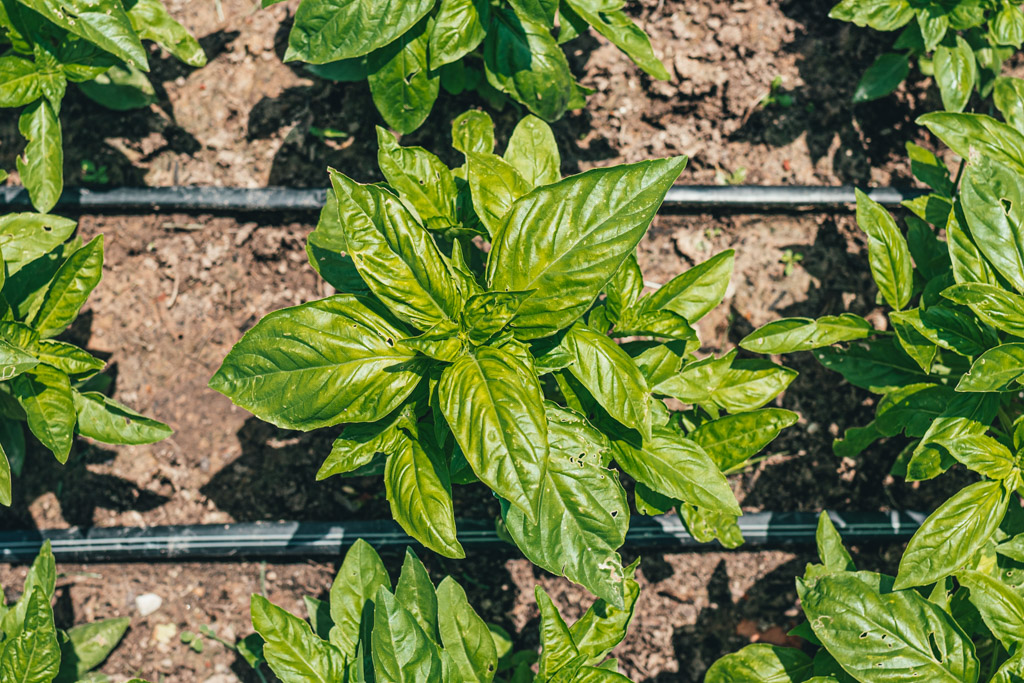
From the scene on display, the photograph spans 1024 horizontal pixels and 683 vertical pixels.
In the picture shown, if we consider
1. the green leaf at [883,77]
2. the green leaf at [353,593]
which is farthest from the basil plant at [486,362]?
the green leaf at [883,77]

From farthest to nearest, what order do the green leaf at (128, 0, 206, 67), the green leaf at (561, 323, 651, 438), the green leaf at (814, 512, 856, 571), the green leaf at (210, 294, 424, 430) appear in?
the green leaf at (128, 0, 206, 67)
the green leaf at (814, 512, 856, 571)
the green leaf at (561, 323, 651, 438)
the green leaf at (210, 294, 424, 430)

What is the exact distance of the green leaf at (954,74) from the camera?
2602mm

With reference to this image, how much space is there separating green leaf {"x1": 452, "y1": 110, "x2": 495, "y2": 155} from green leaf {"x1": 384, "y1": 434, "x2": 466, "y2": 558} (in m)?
0.85

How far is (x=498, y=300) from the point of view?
65.6 inches

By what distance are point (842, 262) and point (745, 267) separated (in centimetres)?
40

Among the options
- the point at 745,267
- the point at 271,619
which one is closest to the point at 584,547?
the point at 271,619

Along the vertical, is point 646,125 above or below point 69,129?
above

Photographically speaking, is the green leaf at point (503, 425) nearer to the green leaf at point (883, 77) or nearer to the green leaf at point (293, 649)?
the green leaf at point (293, 649)

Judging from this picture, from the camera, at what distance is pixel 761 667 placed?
2.40 metres

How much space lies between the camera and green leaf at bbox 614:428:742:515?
1.90m

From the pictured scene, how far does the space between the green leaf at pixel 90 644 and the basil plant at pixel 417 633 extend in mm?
1043

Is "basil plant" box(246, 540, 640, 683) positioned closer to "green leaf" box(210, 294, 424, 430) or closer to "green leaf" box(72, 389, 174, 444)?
"green leaf" box(210, 294, 424, 430)

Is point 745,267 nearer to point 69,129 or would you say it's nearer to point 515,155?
point 515,155

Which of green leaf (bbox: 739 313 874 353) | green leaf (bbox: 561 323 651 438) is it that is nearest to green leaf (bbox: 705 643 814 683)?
green leaf (bbox: 739 313 874 353)
